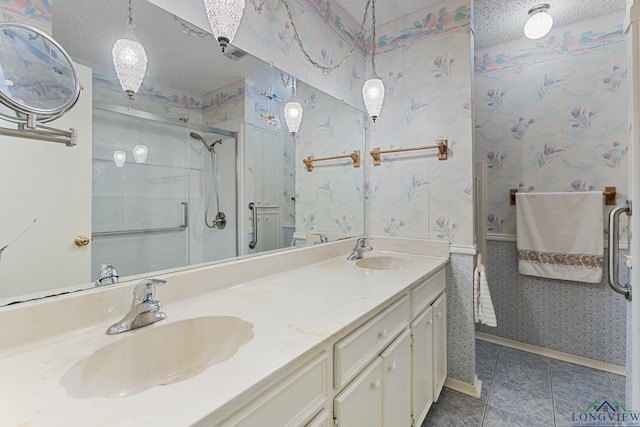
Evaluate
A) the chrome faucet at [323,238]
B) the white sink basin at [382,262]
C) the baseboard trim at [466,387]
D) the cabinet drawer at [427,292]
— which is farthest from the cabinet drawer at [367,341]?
the baseboard trim at [466,387]

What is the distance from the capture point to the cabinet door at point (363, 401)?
872 millimetres

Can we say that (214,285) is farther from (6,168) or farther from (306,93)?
(306,93)

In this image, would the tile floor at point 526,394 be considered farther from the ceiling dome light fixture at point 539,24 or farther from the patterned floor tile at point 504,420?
the ceiling dome light fixture at point 539,24

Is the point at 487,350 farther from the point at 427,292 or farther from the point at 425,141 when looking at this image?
the point at 425,141

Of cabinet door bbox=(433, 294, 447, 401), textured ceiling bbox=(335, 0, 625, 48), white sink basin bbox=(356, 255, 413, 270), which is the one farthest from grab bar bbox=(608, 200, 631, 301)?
textured ceiling bbox=(335, 0, 625, 48)

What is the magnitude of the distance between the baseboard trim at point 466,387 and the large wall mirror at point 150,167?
4.77 feet

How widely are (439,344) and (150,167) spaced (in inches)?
71.0

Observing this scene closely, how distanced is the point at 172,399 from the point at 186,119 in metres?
1.00

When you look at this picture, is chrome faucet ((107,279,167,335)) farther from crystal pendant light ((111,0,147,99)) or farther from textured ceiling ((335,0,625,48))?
textured ceiling ((335,0,625,48))

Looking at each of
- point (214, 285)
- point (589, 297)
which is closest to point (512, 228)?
point (589, 297)

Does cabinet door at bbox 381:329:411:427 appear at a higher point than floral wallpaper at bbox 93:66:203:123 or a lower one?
lower

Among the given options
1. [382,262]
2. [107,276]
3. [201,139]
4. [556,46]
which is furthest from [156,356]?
[556,46]

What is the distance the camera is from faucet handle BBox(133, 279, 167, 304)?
871mm

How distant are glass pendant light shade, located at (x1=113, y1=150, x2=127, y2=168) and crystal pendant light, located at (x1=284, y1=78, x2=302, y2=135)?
868mm
